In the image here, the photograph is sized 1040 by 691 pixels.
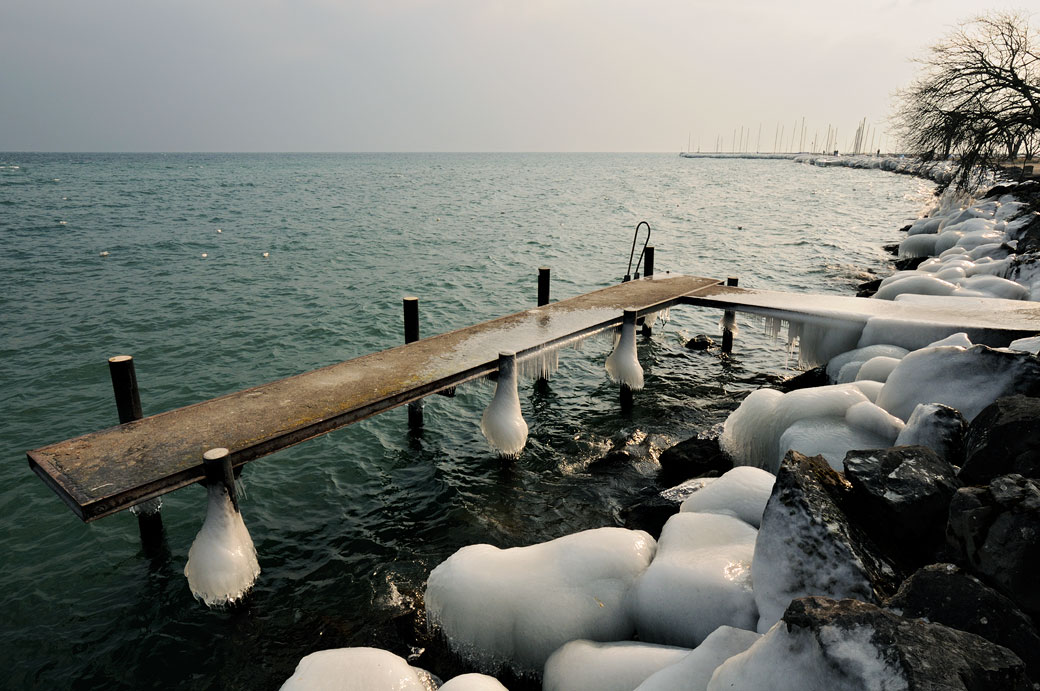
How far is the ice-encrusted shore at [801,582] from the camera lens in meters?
2.85

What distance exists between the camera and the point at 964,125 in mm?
21312

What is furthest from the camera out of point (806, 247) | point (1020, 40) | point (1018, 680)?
point (806, 247)

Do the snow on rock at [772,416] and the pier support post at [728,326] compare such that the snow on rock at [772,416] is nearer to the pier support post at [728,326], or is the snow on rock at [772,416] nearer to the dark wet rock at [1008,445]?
the dark wet rock at [1008,445]

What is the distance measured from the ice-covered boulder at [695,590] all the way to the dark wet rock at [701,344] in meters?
10.8

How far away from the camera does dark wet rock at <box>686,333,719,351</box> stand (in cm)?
1559

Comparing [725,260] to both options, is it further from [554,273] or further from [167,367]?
[167,367]

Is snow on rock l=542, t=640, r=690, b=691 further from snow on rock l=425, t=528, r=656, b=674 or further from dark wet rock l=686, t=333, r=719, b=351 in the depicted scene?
dark wet rock l=686, t=333, r=719, b=351

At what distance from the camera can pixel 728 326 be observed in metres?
14.6

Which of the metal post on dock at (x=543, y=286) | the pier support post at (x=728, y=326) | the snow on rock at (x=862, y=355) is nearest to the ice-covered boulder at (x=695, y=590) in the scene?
the snow on rock at (x=862, y=355)

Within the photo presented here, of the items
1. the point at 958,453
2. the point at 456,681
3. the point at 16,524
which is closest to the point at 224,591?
the point at 456,681

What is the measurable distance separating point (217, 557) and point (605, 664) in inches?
164

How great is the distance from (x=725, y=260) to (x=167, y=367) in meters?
23.9

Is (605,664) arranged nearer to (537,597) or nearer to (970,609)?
(537,597)

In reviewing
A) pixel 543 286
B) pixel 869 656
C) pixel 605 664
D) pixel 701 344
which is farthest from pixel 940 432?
pixel 701 344
